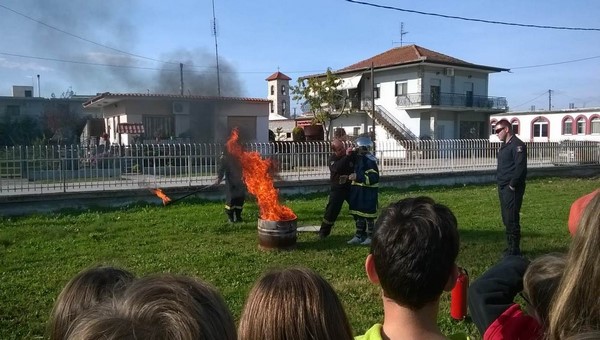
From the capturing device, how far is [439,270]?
1981 mm

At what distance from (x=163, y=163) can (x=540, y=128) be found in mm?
42329

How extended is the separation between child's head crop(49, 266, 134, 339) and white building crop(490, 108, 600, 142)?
143 ft

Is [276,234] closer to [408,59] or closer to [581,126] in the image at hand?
[408,59]

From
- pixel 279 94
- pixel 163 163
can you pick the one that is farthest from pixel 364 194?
pixel 279 94

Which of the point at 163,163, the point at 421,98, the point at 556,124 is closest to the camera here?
the point at 163,163

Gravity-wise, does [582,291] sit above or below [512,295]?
above

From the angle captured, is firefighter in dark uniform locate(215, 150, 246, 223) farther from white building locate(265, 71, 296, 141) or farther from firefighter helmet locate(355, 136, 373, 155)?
white building locate(265, 71, 296, 141)

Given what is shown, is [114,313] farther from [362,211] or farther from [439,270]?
[362,211]

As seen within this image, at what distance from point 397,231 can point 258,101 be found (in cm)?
2643

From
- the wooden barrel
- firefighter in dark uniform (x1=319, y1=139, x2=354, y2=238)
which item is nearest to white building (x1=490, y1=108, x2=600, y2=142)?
firefighter in dark uniform (x1=319, y1=139, x2=354, y2=238)

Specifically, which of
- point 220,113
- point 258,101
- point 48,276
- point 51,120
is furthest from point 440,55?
point 48,276

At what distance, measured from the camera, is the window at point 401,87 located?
1641 inches

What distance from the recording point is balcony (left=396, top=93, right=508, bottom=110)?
132ft

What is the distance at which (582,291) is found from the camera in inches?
68.9
